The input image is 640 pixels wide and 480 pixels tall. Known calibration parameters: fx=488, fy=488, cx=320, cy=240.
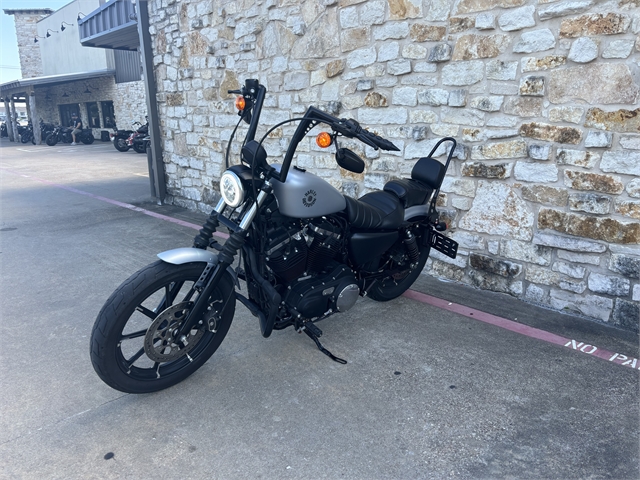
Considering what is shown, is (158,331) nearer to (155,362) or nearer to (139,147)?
(155,362)

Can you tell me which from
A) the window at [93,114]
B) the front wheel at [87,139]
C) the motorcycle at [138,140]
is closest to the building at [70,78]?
the window at [93,114]

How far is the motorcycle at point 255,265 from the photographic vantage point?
2619 mm

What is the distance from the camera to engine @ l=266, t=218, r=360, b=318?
115 inches

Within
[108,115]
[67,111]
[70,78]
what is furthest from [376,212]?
[67,111]

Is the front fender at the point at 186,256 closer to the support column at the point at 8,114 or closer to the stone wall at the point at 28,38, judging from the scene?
the support column at the point at 8,114

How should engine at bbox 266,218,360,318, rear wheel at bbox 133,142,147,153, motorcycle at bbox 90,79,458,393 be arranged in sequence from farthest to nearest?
rear wheel at bbox 133,142,147,153 → engine at bbox 266,218,360,318 → motorcycle at bbox 90,79,458,393

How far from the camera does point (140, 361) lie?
3141mm

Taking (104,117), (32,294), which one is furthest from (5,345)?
(104,117)

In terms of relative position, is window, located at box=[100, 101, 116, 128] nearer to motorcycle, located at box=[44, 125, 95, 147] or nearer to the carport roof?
the carport roof

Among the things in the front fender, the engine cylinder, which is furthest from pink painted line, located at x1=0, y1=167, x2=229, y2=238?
the front fender

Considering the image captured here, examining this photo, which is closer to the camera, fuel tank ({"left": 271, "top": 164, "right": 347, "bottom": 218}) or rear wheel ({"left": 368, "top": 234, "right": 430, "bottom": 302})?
fuel tank ({"left": 271, "top": 164, "right": 347, "bottom": 218})

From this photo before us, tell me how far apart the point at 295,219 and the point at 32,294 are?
2747 mm

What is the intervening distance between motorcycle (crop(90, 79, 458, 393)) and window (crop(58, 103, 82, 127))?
29.6 metres

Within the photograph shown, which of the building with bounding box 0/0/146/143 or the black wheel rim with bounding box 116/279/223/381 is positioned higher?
the building with bounding box 0/0/146/143
